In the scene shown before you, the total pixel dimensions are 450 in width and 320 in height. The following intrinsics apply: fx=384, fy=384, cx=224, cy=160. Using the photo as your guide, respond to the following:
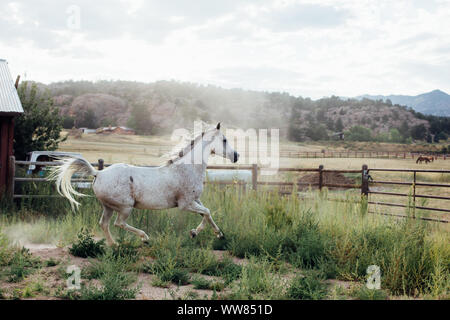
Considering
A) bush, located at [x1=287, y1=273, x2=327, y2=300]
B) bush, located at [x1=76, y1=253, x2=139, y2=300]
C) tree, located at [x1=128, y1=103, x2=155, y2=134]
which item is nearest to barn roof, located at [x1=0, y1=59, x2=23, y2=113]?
bush, located at [x1=76, y1=253, x2=139, y2=300]

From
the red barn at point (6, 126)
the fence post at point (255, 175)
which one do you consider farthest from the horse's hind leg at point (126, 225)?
the red barn at point (6, 126)

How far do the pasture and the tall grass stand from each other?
20mm

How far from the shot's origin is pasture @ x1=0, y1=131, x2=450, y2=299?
Answer: 4711mm

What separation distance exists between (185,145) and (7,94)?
32.8 feet

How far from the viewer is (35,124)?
17.6 meters

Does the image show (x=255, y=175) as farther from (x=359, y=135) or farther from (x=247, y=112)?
(x=247, y=112)

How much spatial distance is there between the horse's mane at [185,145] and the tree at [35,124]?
44.0 ft

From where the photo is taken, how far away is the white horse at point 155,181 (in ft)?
19.1

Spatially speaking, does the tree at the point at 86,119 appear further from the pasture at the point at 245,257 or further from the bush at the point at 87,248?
the bush at the point at 87,248

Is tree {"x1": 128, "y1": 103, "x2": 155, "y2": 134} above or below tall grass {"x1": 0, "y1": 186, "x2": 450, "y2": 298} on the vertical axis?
above

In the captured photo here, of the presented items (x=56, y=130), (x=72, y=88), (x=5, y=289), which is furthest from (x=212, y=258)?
(x=72, y=88)

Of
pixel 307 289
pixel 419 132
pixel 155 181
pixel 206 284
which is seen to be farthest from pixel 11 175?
pixel 419 132

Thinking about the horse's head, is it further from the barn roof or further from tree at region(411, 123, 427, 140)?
tree at region(411, 123, 427, 140)
